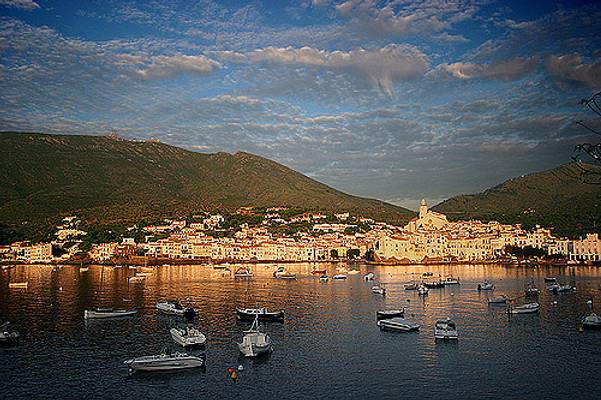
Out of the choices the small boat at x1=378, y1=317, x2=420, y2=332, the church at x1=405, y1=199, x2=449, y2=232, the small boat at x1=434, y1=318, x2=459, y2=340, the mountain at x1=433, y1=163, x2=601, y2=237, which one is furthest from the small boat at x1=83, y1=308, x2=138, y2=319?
the church at x1=405, y1=199, x2=449, y2=232

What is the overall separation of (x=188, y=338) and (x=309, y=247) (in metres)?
67.9

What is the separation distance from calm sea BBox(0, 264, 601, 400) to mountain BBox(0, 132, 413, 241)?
71144mm

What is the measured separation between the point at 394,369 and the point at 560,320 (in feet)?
40.8

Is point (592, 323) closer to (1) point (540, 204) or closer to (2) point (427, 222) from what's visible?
(2) point (427, 222)

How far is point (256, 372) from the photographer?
1560cm

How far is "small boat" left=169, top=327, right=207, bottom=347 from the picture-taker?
18312 millimetres

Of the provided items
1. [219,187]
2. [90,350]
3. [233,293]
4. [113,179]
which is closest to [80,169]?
[113,179]

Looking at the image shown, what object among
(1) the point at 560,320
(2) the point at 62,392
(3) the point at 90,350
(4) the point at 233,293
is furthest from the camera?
(4) the point at 233,293

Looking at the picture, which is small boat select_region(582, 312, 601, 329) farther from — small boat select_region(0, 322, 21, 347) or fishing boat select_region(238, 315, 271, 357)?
small boat select_region(0, 322, 21, 347)

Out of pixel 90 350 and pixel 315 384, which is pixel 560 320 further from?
pixel 90 350

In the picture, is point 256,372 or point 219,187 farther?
point 219,187

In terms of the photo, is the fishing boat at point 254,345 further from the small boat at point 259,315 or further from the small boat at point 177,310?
the small boat at point 177,310

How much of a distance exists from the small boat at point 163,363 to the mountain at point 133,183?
8129 centimetres

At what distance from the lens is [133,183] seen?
396 ft
